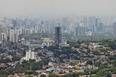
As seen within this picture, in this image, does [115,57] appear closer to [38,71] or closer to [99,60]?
[99,60]

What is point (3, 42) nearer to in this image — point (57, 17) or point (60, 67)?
point (60, 67)

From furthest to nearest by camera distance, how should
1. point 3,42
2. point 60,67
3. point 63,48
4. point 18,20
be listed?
point 18,20
point 3,42
point 63,48
point 60,67

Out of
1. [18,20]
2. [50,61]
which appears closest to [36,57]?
[50,61]

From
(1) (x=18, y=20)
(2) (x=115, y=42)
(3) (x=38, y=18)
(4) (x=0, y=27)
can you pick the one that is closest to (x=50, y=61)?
(2) (x=115, y=42)

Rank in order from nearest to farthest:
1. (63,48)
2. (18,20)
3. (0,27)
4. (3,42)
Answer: (63,48)
(3,42)
(0,27)
(18,20)

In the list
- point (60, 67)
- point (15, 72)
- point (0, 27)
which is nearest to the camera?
point (15, 72)

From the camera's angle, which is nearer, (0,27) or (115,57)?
(115,57)

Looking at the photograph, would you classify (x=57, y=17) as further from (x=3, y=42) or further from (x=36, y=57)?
(x=36, y=57)

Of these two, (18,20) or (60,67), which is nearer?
(60,67)

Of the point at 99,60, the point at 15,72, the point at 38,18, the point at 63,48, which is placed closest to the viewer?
the point at 15,72
